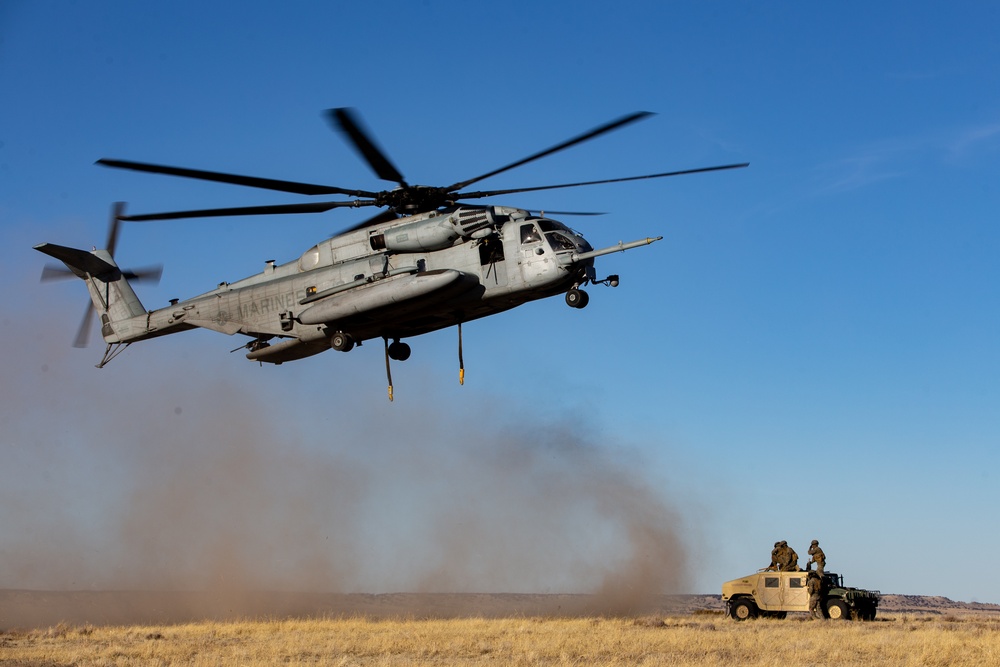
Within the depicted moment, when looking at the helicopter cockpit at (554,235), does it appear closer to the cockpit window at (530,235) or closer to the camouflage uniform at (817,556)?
the cockpit window at (530,235)

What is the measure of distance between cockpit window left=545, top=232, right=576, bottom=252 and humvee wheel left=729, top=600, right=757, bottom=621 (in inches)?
424

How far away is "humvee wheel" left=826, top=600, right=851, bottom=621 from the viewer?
2488 centimetres

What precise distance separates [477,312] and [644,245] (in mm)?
4075

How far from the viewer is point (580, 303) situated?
66.8 ft

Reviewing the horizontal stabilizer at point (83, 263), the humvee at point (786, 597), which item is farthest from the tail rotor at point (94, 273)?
the humvee at point (786, 597)

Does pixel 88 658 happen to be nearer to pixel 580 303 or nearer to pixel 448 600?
pixel 580 303

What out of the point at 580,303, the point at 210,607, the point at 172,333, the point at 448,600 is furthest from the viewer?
the point at 448,600

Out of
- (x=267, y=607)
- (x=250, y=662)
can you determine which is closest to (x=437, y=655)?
(x=250, y=662)

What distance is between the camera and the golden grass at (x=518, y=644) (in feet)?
58.7

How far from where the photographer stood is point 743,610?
2602cm

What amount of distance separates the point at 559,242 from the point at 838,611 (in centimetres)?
1142

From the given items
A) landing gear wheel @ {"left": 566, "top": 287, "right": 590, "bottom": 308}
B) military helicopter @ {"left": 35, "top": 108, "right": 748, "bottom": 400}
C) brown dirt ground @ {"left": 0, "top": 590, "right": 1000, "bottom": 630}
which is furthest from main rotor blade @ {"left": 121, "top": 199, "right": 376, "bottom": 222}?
→ brown dirt ground @ {"left": 0, "top": 590, "right": 1000, "bottom": 630}

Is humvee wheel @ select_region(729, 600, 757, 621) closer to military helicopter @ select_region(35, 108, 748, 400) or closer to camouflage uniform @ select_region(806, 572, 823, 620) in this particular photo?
camouflage uniform @ select_region(806, 572, 823, 620)

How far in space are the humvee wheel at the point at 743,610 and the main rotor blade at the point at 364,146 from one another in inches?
532
